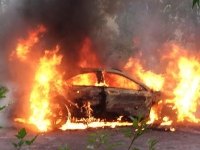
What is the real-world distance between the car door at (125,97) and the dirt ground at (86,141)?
0.66 metres

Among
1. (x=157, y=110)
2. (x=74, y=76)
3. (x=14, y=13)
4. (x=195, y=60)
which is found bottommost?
(x=157, y=110)

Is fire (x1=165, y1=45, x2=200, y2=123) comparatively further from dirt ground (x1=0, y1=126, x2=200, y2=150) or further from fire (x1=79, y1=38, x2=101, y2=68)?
fire (x1=79, y1=38, x2=101, y2=68)

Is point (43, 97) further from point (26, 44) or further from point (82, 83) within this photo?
point (26, 44)

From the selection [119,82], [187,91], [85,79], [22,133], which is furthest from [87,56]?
[22,133]

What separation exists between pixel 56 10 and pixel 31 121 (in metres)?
4.65

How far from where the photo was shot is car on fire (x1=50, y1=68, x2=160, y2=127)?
902cm

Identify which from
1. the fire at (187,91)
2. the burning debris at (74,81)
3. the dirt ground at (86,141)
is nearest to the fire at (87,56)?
the burning debris at (74,81)

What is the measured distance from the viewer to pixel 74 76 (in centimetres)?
920

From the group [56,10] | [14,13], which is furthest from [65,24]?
[14,13]

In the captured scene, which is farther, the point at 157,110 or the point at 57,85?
the point at 157,110

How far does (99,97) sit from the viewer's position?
9094 millimetres

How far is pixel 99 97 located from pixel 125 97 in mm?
825

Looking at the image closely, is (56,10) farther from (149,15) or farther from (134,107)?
(149,15)

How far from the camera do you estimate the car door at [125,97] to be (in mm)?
9219
